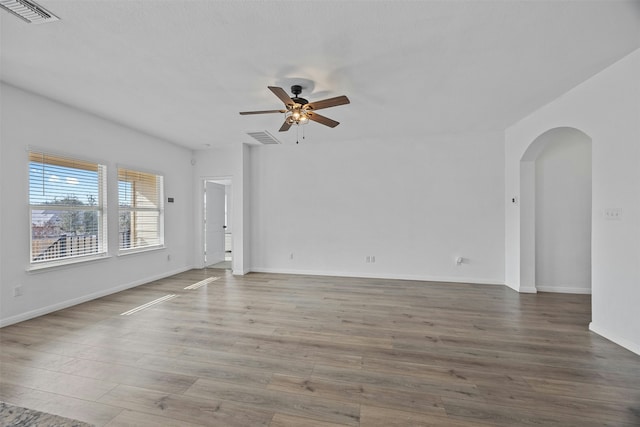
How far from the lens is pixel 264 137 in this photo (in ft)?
16.3

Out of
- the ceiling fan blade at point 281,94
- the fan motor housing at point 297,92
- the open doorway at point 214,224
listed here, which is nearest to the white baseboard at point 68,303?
the open doorway at point 214,224

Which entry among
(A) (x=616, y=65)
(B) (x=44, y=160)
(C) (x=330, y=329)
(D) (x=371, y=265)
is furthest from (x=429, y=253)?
(B) (x=44, y=160)

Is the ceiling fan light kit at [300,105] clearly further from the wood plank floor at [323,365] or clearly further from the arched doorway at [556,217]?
the arched doorway at [556,217]

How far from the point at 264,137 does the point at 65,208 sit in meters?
3.15

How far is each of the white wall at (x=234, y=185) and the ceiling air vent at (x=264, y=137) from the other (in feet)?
1.81

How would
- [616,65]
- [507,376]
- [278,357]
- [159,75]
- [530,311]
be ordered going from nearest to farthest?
1. [507,376]
2. [278,357]
3. [616,65]
4. [159,75]
5. [530,311]

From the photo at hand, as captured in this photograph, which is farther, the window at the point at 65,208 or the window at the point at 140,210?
the window at the point at 140,210

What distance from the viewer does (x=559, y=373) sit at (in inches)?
81.4

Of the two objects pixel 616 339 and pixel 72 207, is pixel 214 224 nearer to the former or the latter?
pixel 72 207

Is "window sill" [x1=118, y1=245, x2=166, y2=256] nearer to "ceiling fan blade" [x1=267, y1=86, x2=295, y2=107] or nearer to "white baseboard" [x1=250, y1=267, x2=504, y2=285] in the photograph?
"white baseboard" [x1=250, y1=267, x2=504, y2=285]

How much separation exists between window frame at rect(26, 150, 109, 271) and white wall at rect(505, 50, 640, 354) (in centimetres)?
649

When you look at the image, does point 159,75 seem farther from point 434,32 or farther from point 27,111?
point 434,32

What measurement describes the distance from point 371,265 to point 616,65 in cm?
412

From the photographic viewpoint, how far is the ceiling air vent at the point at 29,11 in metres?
1.78
